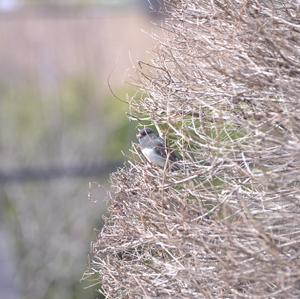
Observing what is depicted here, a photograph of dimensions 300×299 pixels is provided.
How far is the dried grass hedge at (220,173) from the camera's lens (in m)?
5.54

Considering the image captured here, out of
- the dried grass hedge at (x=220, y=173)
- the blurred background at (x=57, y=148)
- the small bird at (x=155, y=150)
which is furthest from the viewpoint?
the blurred background at (x=57, y=148)

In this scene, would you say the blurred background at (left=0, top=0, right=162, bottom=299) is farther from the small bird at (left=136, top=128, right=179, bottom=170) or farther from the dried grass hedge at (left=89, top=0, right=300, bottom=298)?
the dried grass hedge at (left=89, top=0, right=300, bottom=298)

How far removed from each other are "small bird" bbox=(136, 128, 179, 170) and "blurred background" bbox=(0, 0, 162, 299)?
787 centimetres

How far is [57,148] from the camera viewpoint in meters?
18.6

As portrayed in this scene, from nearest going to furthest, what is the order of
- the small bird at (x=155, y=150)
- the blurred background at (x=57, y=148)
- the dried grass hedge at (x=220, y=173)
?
1. the dried grass hedge at (x=220, y=173)
2. the small bird at (x=155, y=150)
3. the blurred background at (x=57, y=148)

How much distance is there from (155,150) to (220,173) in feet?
2.49

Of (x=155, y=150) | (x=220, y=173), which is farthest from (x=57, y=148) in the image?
(x=220, y=173)

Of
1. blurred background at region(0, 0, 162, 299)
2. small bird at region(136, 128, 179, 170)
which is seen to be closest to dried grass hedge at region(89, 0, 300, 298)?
small bird at region(136, 128, 179, 170)

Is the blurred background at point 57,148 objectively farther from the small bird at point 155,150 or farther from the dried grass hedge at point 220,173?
the dried grass hedge at point 220,173

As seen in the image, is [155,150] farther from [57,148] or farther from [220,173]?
[57,148]

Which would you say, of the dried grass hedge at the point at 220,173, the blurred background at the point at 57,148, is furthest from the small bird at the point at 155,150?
the blurred background at the point at 57,148

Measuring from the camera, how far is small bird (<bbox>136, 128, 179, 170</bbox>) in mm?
6539

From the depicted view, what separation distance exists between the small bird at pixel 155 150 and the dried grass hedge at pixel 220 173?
0.07 meters

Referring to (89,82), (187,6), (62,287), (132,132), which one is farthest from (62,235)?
(187,6)
